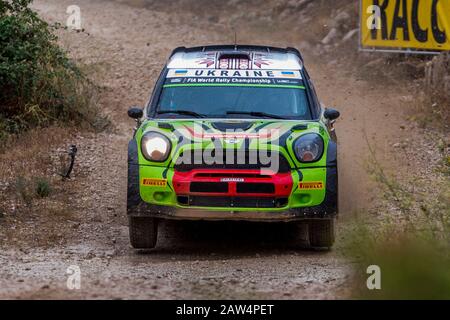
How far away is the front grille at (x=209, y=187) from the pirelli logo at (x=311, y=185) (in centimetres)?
67

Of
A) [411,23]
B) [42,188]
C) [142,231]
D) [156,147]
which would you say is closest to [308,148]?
[156,147]

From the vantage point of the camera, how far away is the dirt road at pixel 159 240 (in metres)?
6.94

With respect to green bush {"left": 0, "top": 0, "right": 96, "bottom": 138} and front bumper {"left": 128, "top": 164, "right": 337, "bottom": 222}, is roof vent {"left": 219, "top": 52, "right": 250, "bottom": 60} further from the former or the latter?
green bush {"left": 0, "top": 0, "right": 96, "bottom": 138}

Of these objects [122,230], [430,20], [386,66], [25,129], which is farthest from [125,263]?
[386,66]

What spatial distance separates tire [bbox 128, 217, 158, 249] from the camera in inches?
347

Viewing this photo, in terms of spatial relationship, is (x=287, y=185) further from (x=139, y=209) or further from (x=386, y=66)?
(x=386, y=66)

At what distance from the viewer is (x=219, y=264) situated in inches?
326

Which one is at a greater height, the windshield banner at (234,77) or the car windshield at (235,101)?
the windshield banner at (234,77)

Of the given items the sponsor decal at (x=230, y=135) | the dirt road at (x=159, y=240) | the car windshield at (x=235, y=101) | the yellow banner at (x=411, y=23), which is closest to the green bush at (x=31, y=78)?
the dirt road at (x=159, y=240)

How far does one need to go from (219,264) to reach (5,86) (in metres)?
6.59

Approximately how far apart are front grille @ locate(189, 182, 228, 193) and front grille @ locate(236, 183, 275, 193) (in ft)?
0.40

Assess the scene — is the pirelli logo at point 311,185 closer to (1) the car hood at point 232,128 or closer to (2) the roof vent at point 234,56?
(1) the car hood at point 232,128

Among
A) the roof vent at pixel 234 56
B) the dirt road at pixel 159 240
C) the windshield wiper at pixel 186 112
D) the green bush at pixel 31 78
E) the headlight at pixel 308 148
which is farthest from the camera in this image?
the green bush at pixel 31 78
